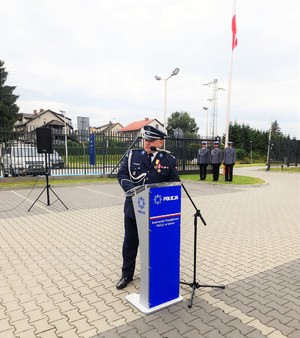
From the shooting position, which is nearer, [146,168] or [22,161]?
[146,168]

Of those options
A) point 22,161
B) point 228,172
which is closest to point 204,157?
point 228,172

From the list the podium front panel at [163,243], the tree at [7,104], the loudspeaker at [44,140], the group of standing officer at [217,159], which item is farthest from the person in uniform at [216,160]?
the tree at [7,104]

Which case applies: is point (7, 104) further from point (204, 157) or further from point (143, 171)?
point (143, 171)

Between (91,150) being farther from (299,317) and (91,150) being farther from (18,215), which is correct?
(299,317)

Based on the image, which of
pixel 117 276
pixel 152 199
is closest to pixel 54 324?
pixel 117 276

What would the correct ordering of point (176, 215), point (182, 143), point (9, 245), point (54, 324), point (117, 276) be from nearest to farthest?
point (54, 324), point (176, 215), point (117, 276), point (9, 245), point (182, 143)

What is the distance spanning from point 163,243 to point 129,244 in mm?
694

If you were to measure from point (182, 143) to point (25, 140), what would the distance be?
28.3 ft

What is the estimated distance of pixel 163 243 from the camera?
118 inches

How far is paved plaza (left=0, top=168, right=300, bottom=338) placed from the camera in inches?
110

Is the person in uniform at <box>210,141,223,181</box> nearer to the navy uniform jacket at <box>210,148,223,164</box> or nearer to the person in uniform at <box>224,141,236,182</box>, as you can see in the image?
the navy uniform jacket at <box>210,148,223,164</box>

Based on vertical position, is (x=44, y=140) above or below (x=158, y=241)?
above

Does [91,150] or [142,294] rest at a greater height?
[91,150]

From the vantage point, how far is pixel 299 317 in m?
2.97
